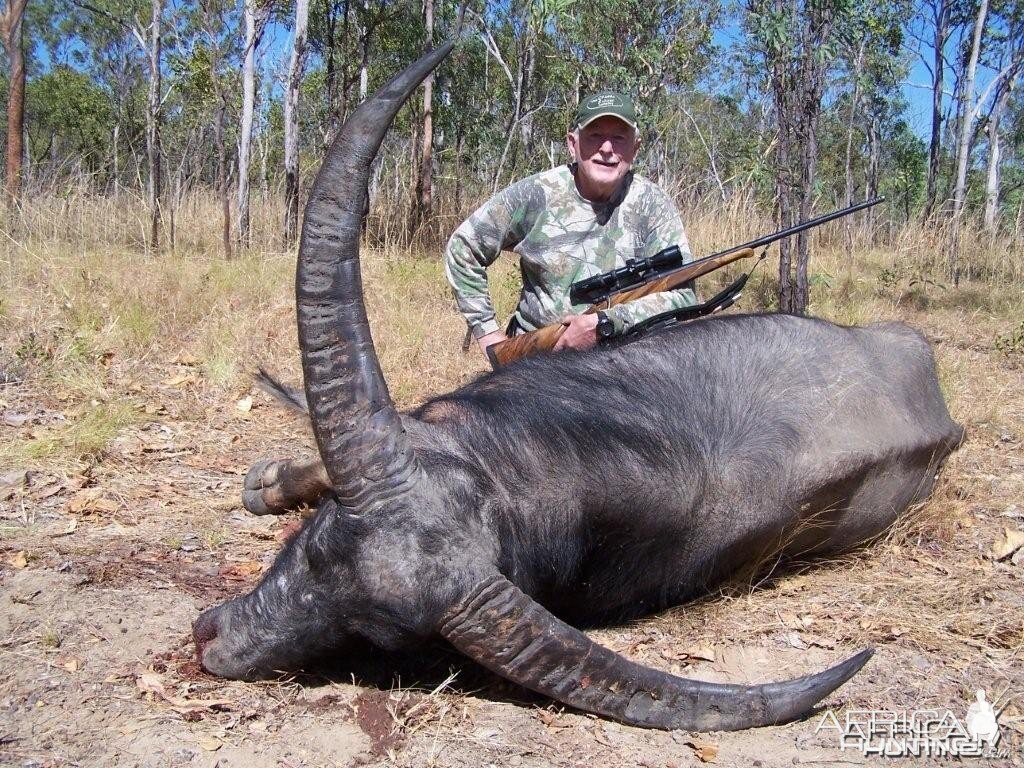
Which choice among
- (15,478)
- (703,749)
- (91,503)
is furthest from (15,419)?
(703,749)

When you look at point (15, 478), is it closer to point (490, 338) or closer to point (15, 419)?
point (15, 419)

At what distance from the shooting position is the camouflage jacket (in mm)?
4875

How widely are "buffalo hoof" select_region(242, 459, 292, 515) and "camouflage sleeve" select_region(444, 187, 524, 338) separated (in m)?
1.38

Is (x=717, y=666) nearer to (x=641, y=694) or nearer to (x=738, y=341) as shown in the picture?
(x=641, y=694)

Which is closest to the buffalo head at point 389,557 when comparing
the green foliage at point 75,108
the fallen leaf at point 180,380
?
the fallen leaf at point 180,380

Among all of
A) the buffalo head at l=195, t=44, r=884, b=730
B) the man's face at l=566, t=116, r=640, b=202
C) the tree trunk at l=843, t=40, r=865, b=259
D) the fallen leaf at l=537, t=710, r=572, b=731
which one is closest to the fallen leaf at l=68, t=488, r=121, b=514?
the buffalo head at l=195, t=44, r=884, b=730

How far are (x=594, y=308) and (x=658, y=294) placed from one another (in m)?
0.34

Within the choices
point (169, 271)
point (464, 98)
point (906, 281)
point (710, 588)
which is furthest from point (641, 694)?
point (464, 98)

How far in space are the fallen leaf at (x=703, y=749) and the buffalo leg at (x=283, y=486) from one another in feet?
6.94

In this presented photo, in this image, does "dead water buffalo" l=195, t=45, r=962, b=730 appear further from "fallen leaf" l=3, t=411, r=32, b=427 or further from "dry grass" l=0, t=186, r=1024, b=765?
"fallen leaf" l=3, t=411, r=32, b=427

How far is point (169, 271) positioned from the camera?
8.24 m

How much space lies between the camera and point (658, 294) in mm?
4438

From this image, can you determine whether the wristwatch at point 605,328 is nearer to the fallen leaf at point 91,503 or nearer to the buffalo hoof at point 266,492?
the buffalo hoof at point 266,492

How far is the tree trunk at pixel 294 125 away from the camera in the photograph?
10.8 meters
